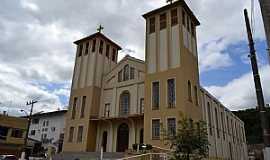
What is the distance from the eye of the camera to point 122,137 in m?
25.7

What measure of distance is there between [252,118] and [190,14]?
49.1 metres

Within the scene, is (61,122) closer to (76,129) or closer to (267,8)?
(76,129)

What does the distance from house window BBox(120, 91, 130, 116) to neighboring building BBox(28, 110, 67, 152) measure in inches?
811

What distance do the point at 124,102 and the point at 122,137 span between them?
3557mm

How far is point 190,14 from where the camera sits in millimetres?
26172

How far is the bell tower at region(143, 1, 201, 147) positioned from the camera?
830 inches

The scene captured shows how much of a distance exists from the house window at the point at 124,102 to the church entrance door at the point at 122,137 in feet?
4.33

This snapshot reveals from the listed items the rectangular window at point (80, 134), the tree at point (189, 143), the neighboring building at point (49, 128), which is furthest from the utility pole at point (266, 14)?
the neighboring building at point (49, 128)

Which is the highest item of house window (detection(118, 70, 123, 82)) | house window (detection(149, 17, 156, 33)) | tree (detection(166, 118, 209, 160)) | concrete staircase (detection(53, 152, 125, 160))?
house window (detection(149, 17, 156, 33))

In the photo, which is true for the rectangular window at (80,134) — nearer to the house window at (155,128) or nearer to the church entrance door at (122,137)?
the church entrance door at (122,137)

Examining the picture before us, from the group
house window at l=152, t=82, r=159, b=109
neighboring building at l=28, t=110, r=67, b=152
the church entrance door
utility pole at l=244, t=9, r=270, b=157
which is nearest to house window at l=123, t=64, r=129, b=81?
the church entrance door

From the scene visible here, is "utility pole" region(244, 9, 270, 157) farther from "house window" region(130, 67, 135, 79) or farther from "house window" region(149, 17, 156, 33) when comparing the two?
"house window" region(130, 67, 135, 79)

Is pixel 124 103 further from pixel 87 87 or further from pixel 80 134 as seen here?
pixel 80 134

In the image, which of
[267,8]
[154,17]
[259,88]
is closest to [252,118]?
[154,17]
